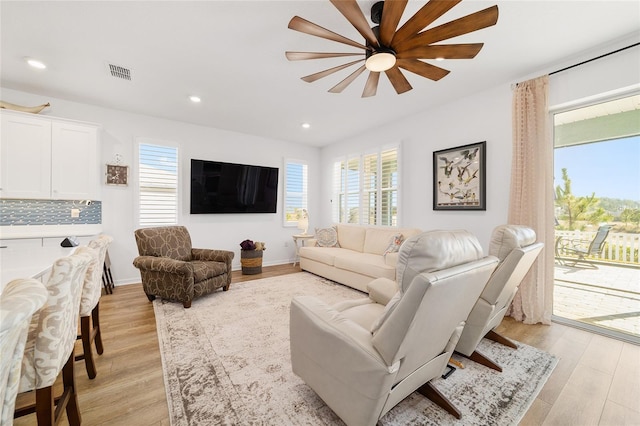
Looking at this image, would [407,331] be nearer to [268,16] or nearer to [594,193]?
[268,16]

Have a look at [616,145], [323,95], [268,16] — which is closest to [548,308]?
[616,145]

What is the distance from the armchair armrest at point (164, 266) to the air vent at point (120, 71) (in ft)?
7.18

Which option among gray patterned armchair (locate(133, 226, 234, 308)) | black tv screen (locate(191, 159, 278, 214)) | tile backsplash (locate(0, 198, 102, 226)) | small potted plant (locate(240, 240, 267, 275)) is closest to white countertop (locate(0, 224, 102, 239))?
tile backsplash (locate(0, 198, 102, 226))

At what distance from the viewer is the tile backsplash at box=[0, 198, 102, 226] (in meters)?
3.30

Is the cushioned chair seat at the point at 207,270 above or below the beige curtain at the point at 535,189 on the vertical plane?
below

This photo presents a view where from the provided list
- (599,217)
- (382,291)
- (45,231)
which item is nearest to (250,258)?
(45,231)

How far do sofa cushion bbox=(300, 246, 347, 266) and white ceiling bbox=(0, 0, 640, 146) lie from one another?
7.83ft

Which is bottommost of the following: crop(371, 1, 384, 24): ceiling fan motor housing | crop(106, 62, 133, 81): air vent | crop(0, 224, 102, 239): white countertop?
crop(0, 224, 102, 239): white countertop

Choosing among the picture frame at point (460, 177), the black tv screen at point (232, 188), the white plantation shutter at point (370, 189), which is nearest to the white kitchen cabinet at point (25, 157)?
the black tv screen at point (232, 188)

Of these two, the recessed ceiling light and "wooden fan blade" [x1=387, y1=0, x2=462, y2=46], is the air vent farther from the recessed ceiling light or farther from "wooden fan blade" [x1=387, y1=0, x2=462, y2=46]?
"wooden fan blade" [x1=387, y1=0, x2=462, y2=46]

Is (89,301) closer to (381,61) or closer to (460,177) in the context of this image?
(381,61)

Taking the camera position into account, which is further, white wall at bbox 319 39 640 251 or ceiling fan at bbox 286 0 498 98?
white wall at bbox 319 39 640 251

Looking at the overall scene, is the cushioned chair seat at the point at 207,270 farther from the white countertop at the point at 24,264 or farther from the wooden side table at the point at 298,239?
the wooden side table at the point at 298,239

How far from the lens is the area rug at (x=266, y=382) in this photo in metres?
1.47
